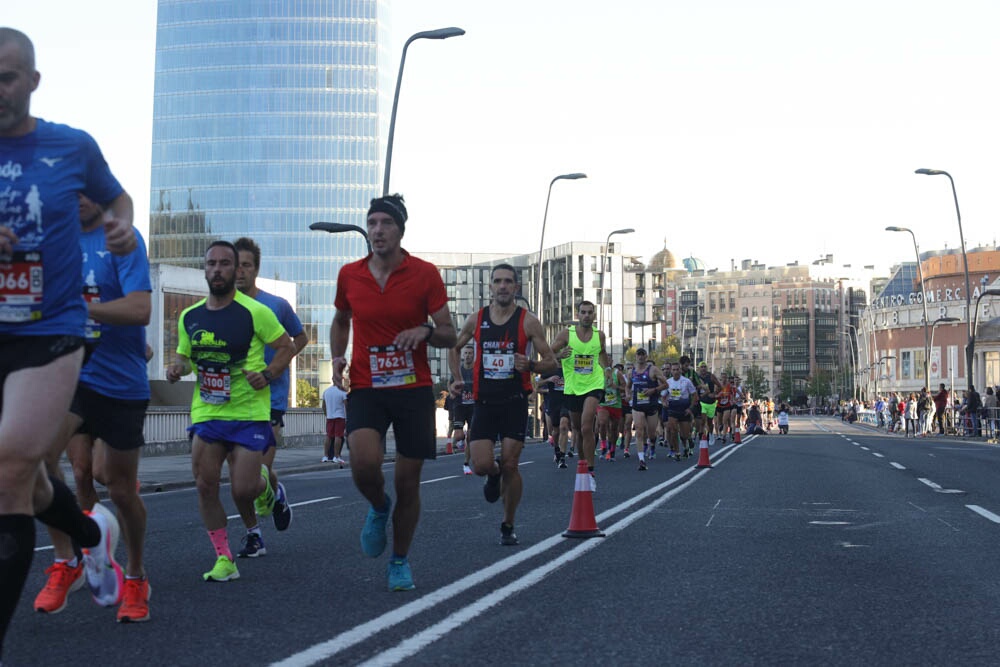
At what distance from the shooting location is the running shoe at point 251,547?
8.48 meters

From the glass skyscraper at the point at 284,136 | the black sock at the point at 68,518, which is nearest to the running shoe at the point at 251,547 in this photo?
the black sock at the point at 68,518

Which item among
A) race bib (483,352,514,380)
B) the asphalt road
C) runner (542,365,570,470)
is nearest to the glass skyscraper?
runner (542,365,570,470)

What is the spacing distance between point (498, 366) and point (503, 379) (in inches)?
3.8

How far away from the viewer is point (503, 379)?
9633 mm

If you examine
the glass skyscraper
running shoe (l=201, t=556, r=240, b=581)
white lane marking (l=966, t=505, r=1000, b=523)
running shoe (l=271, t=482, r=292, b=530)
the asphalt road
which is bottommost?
white lane marking (l=966, t=505, r=1000, b=523)

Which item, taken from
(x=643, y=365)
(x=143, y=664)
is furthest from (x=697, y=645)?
(x=643, y=365)

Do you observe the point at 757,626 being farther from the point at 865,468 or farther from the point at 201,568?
the point at 865,468

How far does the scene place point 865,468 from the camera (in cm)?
2044

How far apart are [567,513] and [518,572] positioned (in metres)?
4.32

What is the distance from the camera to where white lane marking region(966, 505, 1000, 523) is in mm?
11461

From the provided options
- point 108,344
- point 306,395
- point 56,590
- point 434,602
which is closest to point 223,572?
point 56,590

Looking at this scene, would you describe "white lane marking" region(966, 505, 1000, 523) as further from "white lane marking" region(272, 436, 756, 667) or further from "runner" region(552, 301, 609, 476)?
"runner" region(552, 301, 609, 476)

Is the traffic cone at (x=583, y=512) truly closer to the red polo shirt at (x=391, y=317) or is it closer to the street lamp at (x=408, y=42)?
the red polo shirt at (x=391, y=317)

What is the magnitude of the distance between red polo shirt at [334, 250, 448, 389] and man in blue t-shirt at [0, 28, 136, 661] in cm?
238
